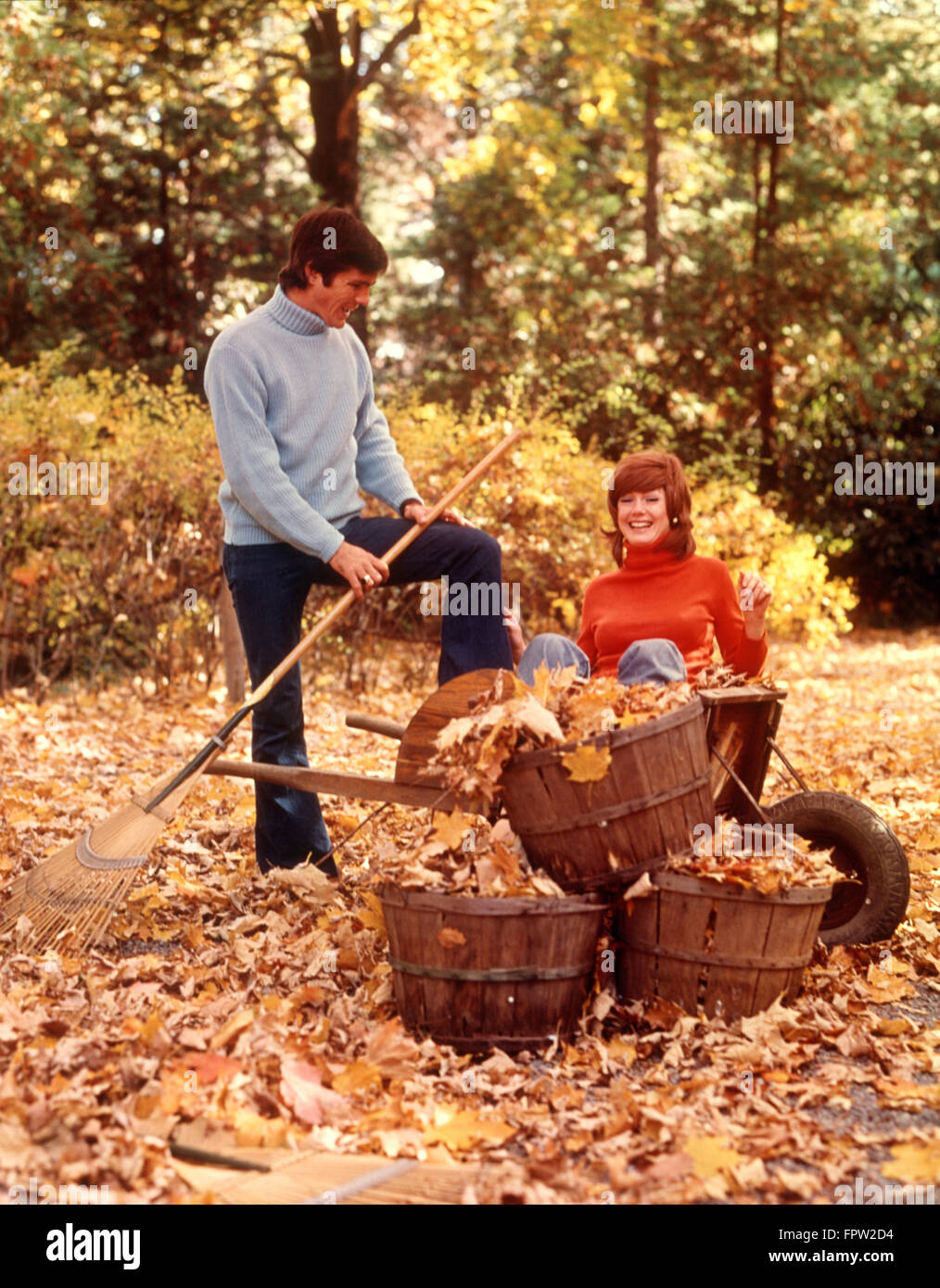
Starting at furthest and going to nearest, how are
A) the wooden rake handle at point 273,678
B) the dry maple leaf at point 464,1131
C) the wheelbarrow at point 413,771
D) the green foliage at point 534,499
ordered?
1. the green foliage at point 534,499
2. the wooden rake handle at point 273,678
3. the wheelbarrow at point 413,771
4. the dry maple leaf at point 464,1131

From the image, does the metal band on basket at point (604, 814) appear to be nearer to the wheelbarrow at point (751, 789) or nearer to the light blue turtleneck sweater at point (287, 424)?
the wheelbarrow at point (751, 789)

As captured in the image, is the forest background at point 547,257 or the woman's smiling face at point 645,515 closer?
the woman's smiling face at point 645,515

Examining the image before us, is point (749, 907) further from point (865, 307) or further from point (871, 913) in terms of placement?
point (865, 307)

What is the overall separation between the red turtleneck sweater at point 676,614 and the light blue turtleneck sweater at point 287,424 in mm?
872

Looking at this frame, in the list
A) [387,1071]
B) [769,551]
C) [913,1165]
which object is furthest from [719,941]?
[769,551]

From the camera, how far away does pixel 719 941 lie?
3.40 meters

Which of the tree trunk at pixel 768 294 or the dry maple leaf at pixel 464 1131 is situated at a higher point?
the tree trunk at pixel 768 294

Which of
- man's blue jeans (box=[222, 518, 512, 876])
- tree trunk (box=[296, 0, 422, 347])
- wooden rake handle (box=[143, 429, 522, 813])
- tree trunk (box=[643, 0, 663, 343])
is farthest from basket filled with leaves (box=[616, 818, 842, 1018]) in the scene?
tree trunk (box=[643, 0, 663, 343])

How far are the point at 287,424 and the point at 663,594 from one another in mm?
1380

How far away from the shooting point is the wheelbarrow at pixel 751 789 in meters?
3.80

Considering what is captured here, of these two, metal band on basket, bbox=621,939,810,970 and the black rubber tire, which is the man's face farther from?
metal band on basket, bbox=621,939,810,970

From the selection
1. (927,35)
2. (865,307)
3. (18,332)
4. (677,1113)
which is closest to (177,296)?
(18,332)

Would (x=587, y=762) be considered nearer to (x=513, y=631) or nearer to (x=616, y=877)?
(x=616, y=877)

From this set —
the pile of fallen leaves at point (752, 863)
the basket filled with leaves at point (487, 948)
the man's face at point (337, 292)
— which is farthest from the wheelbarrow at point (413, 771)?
the man's face at point (337, 292)
